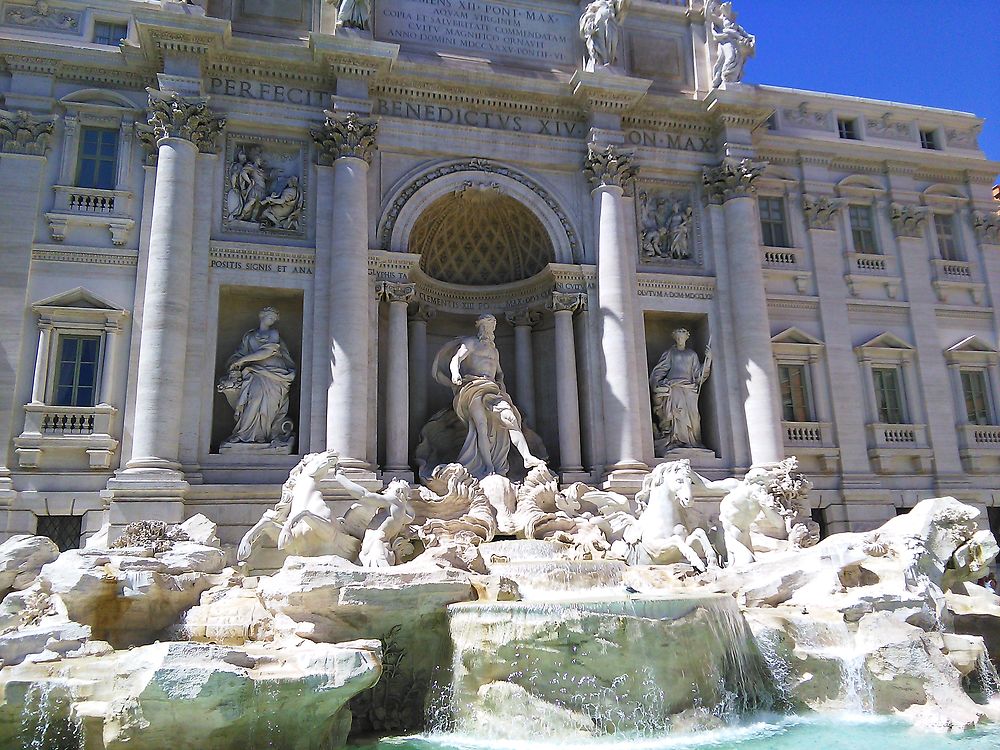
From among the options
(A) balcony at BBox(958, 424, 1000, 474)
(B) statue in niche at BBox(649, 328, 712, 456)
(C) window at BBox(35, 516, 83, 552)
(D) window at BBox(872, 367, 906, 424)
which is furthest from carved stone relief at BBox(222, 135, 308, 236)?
(A) balcony at BBox(958, 424, 1000, 474)

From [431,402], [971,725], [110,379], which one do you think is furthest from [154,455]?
[971,725]

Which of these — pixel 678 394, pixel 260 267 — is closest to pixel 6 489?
pixel 260 267

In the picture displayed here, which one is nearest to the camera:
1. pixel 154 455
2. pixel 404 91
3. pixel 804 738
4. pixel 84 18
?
pixel 804 738

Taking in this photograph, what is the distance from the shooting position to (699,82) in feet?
67.4

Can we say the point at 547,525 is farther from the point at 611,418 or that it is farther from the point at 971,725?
the point at 971,725

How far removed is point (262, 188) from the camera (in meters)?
17.0

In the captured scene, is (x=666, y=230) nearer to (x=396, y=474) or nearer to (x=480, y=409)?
(x=480, y=409)

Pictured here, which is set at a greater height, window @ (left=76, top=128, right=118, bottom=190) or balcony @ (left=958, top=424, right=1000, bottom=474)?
window @ (left=76, top=128, right=118, bottom=190)

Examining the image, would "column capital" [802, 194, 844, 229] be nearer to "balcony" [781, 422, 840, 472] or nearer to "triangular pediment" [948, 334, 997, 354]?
"triangular pediment" [948, 334, 997, 354]

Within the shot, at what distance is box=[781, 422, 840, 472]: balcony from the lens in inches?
749

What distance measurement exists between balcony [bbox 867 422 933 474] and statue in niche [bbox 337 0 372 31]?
15.4 metres

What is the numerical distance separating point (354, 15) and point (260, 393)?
28.1 ft

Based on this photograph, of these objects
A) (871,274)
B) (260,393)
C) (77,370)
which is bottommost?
(260,393)

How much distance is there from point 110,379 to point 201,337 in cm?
184
